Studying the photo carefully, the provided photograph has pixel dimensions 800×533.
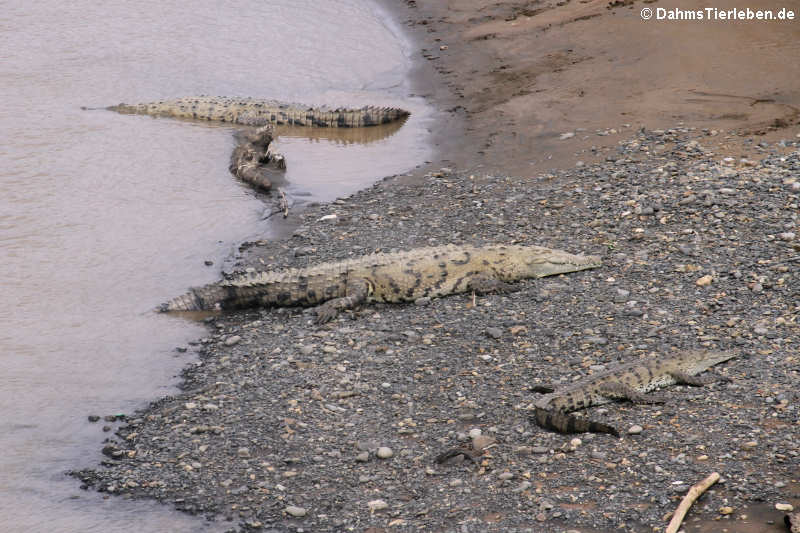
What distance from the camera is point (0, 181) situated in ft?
38.9

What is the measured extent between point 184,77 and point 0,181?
6402mm

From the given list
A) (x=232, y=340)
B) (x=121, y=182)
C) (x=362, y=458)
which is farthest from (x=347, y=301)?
(x=121, y=182)

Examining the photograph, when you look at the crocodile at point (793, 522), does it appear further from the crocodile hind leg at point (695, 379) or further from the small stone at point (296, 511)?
the small stone at point (296, 511)

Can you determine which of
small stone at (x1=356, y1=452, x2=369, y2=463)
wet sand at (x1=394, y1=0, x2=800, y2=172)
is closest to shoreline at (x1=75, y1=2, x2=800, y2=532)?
small stone at (x1=356, y1=452, x2=369, y2=463)

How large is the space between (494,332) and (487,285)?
1.09m

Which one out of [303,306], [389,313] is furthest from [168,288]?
[389,313]

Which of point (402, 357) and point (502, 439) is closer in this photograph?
point (502, 439)

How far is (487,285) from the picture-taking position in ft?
28.3

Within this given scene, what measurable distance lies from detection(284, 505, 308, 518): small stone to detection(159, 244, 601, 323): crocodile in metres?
3.22

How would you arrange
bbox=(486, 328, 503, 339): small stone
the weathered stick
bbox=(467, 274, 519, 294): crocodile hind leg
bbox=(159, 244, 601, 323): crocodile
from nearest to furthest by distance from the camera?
1. the weathered stick
2. bbox=(486, 328, 503, 339): small stone
3. bbox=(467, 274, 519, 294): crocodile hind leg
4. bbox=(159, 244, 601, 323): crocodile

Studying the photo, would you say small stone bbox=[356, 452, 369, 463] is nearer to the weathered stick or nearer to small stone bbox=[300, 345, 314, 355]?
small stone bbox=[300, 345, 314, 355]

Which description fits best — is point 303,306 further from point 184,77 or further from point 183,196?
point 184,77

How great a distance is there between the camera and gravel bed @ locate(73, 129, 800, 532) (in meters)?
5.50

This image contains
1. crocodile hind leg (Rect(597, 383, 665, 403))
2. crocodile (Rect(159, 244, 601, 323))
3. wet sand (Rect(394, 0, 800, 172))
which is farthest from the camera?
wet sand (Rect(394, 0, 800, 172))
